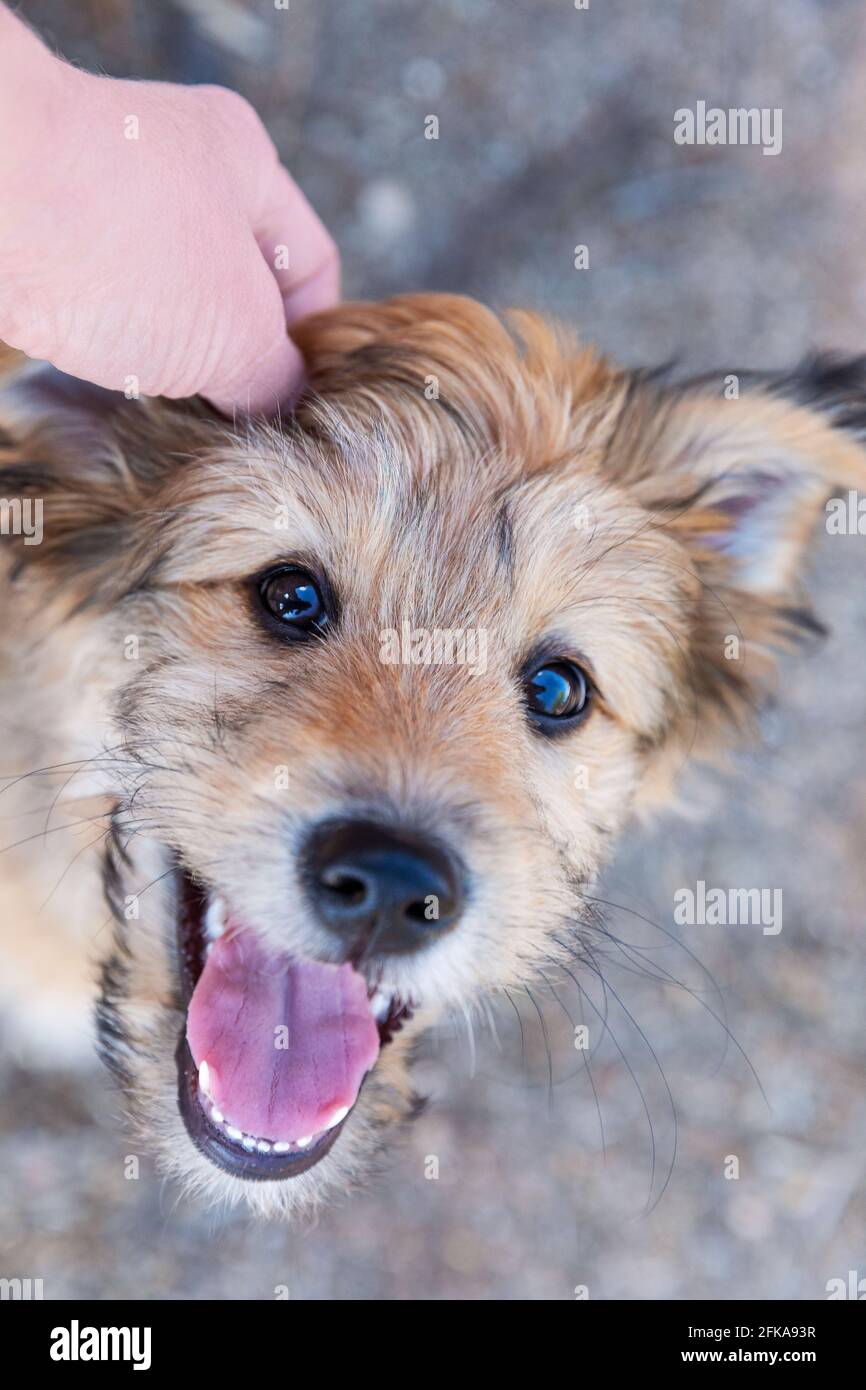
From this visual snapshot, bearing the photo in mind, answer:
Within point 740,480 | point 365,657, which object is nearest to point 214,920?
point 365,657

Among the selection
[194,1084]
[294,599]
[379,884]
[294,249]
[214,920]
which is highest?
[294,249]

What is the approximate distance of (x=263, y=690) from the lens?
2.17m

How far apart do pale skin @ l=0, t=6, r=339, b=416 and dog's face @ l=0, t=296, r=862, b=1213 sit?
0.80 ft

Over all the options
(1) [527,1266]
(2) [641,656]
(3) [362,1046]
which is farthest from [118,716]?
(1) [527,1266]

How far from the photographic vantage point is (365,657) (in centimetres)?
222

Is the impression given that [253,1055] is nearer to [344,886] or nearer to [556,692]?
[344,886]

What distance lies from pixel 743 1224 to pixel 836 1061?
0.74 meters

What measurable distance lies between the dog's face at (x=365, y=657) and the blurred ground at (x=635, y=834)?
1418mm

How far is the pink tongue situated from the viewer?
2447 mm

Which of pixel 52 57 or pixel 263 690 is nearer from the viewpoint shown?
pixel 52 57

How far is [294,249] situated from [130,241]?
90cm

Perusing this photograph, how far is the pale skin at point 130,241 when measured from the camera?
1.73m

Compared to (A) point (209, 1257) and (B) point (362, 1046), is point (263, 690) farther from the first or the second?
(A) point (209, 1257)

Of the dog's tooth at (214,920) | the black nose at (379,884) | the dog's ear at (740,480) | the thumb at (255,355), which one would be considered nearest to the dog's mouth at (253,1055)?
the dog's tooth at (214,920)
